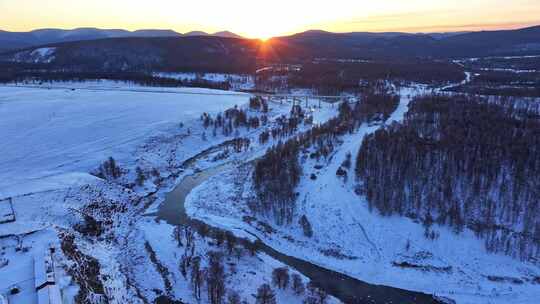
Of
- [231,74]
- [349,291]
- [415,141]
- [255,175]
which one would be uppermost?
[231,74]

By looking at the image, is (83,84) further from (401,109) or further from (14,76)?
(401,109)

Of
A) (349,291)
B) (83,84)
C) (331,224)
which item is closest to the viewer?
(349,291)

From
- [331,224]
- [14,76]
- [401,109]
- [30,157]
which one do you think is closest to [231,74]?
[14,76]

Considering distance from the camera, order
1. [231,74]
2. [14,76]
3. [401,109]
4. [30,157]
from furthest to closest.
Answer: [231,74]
[14,76]
[401,109]
[30,157]

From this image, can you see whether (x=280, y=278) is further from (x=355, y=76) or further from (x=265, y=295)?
(x=355, y=76)

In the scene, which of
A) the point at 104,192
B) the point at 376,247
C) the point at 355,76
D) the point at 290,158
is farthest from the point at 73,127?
the point at 355,76

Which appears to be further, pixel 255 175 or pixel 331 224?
pixel 255 175

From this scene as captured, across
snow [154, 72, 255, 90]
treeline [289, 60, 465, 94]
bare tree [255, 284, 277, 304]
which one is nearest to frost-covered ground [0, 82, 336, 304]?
bare tree [255, 284, 277, 304]
